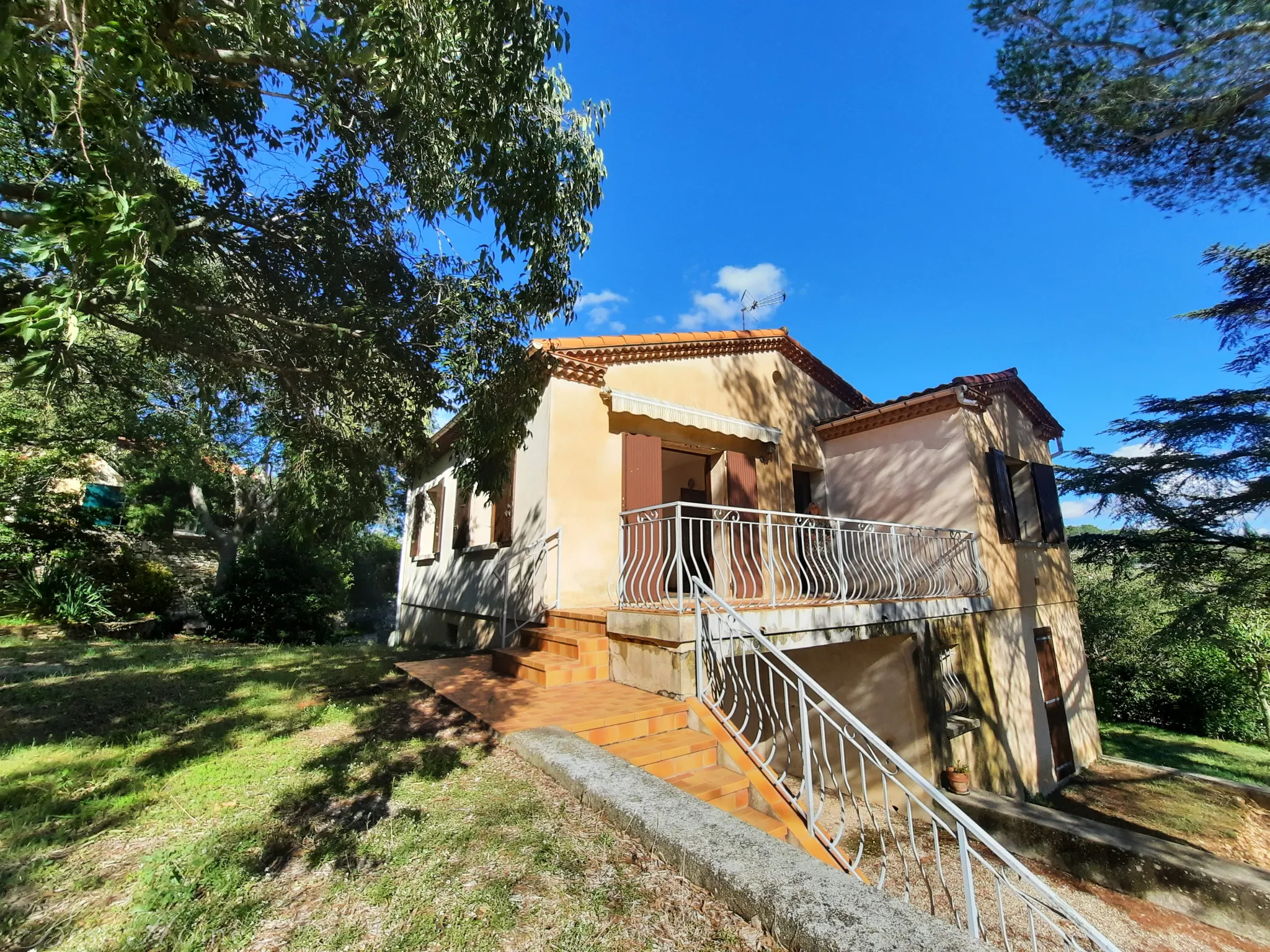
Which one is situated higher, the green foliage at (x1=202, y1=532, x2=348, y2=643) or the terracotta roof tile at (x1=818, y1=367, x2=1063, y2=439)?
the terracotta roof tile at (x1=818, y1=367, x2=1063, y2=439)

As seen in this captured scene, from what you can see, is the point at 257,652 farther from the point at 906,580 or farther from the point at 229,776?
the point at 906,580

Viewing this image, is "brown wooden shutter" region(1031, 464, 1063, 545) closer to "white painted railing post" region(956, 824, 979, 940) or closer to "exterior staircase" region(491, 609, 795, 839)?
"exterior staircase" region(491, 609, 795, 839)

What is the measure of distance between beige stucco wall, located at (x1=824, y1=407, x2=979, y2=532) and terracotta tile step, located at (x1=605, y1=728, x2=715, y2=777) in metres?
6.62

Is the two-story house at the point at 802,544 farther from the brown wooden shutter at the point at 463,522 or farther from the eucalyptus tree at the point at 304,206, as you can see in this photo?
the eucalyptus tree at the point at 304,206

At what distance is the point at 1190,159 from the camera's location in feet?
27.1

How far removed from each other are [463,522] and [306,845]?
27.0 ft

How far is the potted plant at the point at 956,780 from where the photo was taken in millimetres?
7648

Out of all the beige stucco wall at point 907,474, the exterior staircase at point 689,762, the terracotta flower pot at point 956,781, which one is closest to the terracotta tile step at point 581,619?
Answer: the exterior staircase at point 689,762

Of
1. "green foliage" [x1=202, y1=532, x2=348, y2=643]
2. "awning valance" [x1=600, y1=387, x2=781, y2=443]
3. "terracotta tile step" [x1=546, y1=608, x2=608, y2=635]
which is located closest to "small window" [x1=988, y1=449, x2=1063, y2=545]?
"awning valance" [x1=600, y1=387, x2=781, y2=443]

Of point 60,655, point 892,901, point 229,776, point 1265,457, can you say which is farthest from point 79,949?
point 1265,457

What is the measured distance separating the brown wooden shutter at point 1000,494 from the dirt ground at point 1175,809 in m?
4.57

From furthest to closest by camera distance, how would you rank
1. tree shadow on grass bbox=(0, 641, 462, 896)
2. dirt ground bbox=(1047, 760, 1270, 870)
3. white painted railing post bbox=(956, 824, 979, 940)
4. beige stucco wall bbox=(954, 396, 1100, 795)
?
beige stucco wall bbox=(954, 396, 1100, 795) → dirt ground bbox=(1047, 760, 1270, 870) → tree shadow on grass bbox=(0, 641, 462, 896) → white painted railing post bbox=(956, 824, 979, 940)

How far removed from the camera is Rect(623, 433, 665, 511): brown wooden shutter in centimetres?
830

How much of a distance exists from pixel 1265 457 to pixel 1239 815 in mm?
7129
